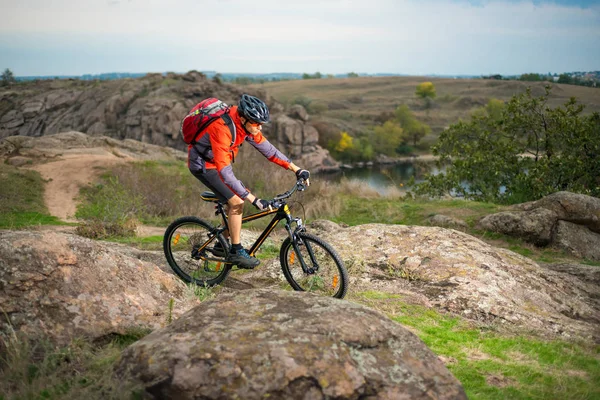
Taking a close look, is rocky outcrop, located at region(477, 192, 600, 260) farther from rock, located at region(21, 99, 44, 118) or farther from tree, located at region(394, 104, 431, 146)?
tree, located at region(394, 104, 431, 146)

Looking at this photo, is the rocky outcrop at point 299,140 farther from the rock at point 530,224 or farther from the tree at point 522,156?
the rock at point 530,224

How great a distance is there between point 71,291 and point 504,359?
402 centimetres

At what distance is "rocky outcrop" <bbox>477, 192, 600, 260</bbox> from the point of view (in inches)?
459

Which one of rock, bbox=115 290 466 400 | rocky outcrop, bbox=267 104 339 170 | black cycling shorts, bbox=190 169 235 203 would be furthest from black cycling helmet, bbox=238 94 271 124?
rocky outcrop, bbox=267 104 339 170

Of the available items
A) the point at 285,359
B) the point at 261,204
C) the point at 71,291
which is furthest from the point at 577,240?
the point at 71,291

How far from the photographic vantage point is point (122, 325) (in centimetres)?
424

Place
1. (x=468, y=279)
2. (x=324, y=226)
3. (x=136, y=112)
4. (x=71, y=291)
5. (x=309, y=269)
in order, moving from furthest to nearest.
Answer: (x=136, y=112), (x=324, y=226), (x=468, y=279), (x=309, y=269), (x=71, y=291)

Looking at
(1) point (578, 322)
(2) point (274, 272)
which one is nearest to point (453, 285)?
(1) point (578, 322)

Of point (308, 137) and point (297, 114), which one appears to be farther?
point (297, 114)

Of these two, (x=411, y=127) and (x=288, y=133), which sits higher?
(x=411, y=127)

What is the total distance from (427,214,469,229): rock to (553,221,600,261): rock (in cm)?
226

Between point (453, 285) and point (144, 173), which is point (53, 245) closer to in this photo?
point (453, 285)

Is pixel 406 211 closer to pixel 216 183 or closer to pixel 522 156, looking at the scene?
pixel 522 156

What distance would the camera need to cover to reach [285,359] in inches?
122
